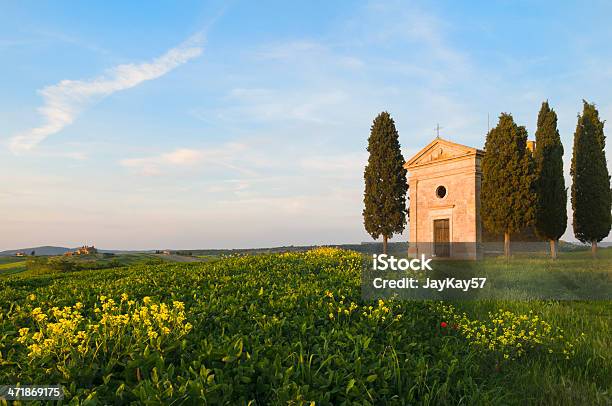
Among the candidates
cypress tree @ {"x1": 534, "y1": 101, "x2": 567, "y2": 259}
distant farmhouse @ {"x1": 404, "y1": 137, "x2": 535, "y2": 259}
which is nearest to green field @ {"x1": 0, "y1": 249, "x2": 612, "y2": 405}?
distant farmhouse @ {"x1": 404, "y1": 137, "x2": 535, "y2": 259}

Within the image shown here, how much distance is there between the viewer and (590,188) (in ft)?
84.7

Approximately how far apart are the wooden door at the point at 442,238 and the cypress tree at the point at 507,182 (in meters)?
2.36

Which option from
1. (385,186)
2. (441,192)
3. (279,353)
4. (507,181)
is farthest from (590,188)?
(279,353)

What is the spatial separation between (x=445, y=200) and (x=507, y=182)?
3496 mm

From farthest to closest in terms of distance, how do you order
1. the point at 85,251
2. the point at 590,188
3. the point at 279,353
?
the point at 590,188 → the point at 85,251 → the point at 279,353

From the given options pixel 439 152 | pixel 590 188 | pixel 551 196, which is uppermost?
pixel 439 152

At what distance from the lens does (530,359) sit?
5785 millimetres

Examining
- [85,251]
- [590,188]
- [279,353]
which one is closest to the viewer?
[279,353]

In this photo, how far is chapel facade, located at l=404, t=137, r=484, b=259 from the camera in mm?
22656

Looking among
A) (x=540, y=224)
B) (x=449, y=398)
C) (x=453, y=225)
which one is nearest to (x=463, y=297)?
(x=449, y=398)

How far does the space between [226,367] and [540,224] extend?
88.4ft

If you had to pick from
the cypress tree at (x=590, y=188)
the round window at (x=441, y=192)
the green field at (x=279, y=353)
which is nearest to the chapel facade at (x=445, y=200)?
the round window at (x=441, y=192)

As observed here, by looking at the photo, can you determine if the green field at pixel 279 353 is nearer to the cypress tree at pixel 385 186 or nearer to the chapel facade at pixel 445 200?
the chapel facade at pixel 445 200

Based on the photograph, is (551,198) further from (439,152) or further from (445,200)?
(439,152)
